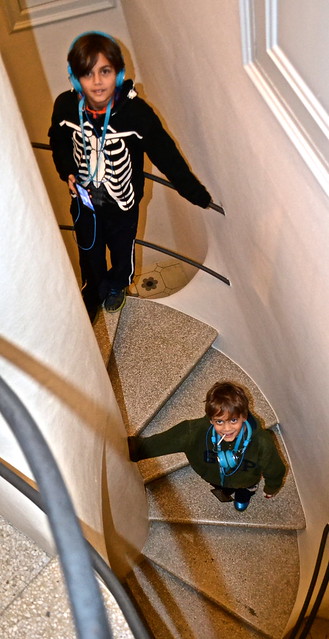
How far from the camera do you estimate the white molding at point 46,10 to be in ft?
17.2

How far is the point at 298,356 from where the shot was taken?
12.8 feet

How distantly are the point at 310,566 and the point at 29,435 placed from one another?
12.5 feet

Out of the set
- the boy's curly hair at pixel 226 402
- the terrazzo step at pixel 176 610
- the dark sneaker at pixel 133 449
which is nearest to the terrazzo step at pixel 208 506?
the terrazzo step at pixel 176 610

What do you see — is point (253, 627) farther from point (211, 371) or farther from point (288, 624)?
point (211, 371)

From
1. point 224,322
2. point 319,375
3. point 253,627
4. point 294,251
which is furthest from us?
point 224,322

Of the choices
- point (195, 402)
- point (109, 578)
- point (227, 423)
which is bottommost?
point (109, 578)

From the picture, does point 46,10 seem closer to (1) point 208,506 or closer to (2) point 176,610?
(1) point 208,506

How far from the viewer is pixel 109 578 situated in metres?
2.35

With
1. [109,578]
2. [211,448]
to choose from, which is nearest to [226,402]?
[211,448]

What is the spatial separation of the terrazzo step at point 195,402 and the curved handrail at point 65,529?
3.37 m

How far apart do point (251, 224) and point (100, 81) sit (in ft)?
3.66

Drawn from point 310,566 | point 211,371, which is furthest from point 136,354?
point 310,566

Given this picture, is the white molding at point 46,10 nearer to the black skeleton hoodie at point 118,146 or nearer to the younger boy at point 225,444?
the black skeleton hoodie at point 118,146

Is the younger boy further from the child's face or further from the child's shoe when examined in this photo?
the child's face
